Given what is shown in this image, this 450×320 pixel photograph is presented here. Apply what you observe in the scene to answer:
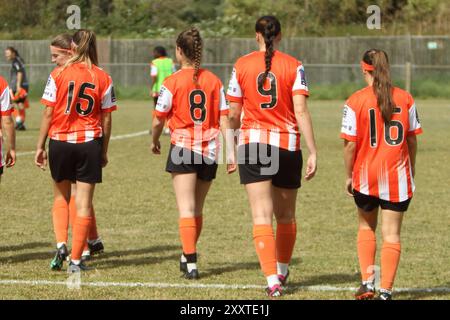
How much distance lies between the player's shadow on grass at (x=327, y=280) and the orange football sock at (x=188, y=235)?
2.81 feet

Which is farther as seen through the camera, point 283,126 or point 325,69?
point 325,69

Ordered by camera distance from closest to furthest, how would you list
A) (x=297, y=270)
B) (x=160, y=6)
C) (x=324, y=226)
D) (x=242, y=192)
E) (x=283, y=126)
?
(x=283, y=126) → (x=297, y=270) → (x=324, y=226) → (x=242, y=192) → (x=160, y=6)

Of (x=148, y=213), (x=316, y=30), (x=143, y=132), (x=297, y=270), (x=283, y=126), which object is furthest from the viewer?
(x=316, y=30)

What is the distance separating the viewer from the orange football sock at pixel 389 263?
7.58 m

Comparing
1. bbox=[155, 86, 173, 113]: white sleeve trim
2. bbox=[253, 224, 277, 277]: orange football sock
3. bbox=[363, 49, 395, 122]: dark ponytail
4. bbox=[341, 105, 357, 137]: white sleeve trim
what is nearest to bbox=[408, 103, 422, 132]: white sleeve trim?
bbox=[363, 49, 395, 122]: dark ponytail

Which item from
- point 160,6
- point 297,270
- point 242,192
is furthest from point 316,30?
point 297,270

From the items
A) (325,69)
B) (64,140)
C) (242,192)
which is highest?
(64,140)

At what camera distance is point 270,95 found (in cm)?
803

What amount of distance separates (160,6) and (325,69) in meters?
12.1

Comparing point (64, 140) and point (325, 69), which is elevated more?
point (64, 140)

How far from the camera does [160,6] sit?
54.4 metres

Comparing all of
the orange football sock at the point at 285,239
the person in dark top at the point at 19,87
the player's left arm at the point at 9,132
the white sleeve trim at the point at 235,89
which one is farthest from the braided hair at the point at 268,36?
the person in dark top at the point at 19,87

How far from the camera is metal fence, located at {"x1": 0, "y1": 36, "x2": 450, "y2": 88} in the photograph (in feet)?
148

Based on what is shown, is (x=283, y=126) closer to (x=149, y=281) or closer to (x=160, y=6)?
(x=149, y=281)
